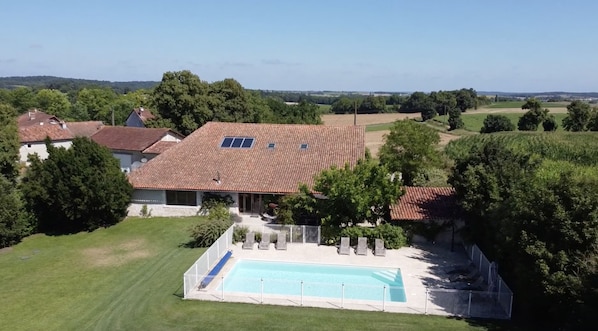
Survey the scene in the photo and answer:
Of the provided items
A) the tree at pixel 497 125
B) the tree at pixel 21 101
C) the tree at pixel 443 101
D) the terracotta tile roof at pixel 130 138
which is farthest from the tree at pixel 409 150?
the tree at pixel 21 101

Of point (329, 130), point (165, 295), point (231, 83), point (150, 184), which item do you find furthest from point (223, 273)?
point (231, 83)

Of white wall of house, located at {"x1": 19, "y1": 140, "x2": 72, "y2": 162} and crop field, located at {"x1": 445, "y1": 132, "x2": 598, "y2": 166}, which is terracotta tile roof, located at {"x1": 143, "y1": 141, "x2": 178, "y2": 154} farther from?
crop field, located at {"x1": 445, "y1": 132, "x2": 598, "y2": 166}

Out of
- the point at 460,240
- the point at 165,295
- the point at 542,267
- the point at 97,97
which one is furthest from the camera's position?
the point at 97,97

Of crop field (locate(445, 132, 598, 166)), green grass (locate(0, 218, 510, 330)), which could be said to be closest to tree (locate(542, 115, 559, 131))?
crop field (locate(445, 132, 598, 166))

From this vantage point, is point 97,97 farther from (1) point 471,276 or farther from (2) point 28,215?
(1) point 471,276

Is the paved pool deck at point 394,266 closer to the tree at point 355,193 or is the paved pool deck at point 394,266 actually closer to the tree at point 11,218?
the tree at point 355,193

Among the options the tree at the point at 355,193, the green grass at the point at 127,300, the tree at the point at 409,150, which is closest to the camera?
the green grass at the point at 127,300
